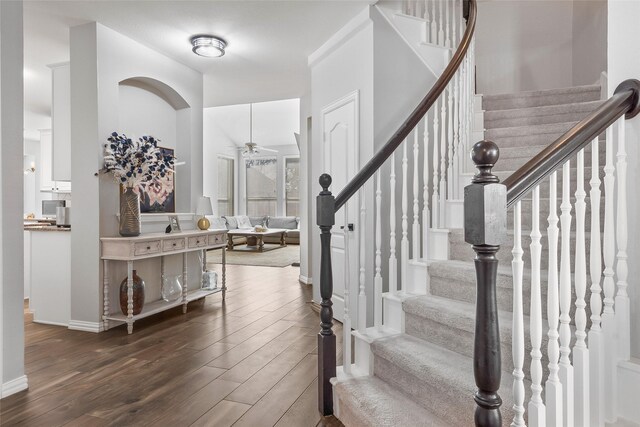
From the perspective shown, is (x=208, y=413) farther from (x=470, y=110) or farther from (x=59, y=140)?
(x=59, y=140)

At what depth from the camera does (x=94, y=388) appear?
246cm

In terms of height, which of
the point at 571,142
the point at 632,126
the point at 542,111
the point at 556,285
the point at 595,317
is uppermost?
the point at 542,111

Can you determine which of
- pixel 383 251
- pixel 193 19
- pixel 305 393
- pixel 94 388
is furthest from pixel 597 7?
pixel 94 388

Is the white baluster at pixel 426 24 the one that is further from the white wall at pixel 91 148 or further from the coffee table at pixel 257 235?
the coffee table at pixel 257 235

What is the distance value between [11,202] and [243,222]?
28.5 feet

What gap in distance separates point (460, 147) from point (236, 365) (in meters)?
2.25

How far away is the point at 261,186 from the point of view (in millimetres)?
12102

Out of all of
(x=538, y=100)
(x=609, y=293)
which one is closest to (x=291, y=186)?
(x=538, y=100)

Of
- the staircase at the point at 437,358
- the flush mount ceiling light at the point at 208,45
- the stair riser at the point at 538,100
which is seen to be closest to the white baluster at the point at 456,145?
the staircase at the point at 437,358

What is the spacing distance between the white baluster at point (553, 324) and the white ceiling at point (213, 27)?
112 inches

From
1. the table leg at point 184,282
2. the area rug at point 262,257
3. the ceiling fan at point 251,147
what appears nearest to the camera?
the table leg at point 184,282

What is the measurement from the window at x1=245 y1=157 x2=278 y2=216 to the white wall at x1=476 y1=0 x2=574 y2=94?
298 inches

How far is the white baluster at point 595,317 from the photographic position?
1.44 metres

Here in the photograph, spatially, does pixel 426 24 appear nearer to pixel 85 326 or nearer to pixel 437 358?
pixel 437 358
